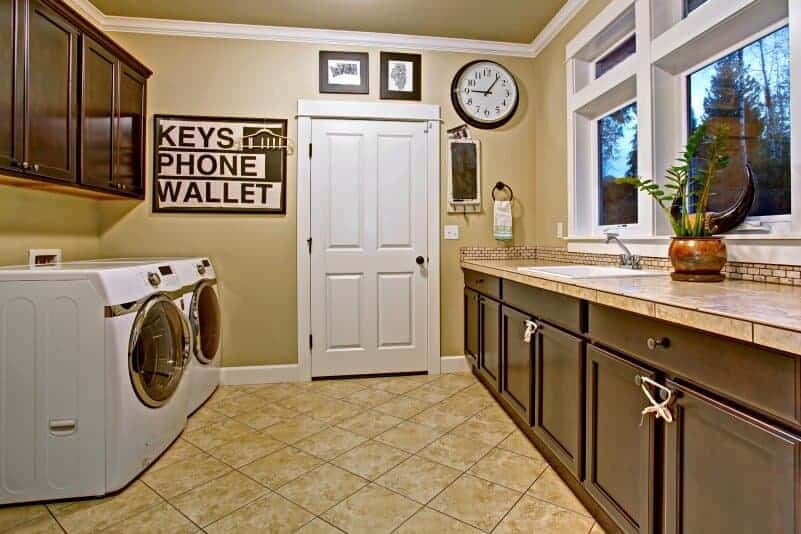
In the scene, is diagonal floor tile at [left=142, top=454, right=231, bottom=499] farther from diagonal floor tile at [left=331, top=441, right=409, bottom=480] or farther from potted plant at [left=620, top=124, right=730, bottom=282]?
potted plant at [left=620, top=124, right=730, bottom=282]

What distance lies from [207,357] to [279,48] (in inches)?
88.9

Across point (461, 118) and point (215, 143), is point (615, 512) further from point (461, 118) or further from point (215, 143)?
point (215, 143)

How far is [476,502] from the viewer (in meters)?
1.67

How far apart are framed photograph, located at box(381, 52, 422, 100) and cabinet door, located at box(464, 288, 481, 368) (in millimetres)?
1585

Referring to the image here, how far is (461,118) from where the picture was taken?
327 centimetres

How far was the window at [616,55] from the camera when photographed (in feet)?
7.79

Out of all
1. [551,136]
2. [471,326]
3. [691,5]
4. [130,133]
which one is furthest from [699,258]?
[130,133]

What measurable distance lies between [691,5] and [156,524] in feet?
10.5

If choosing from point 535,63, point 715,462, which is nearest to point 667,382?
point 715,462

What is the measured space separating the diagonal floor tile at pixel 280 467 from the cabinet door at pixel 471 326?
54.9 inches

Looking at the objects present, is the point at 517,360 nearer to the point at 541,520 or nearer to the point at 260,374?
the point at 541,520

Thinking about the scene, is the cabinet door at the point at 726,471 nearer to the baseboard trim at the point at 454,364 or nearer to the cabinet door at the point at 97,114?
the baseboard trim at the point at 454,364

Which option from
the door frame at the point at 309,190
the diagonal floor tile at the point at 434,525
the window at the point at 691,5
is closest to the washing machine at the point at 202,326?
the door frame at the point at 309,190

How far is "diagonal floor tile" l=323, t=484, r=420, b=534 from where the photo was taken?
5.04ft
